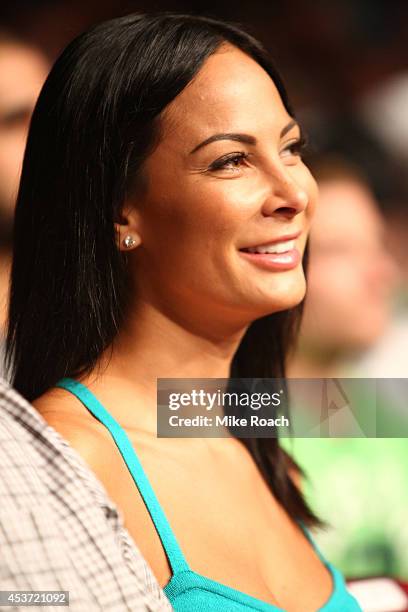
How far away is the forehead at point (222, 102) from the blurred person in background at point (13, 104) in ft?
1.63

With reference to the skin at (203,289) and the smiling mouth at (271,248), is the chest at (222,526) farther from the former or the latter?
the smiling mouth at (271,248)

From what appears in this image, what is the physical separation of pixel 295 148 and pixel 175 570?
A: 0.53 metres

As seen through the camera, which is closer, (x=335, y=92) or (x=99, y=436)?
(x=99, y=436)

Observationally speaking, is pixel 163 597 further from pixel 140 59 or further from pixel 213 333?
pixel 140 59

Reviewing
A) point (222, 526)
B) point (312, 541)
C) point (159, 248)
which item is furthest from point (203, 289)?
point (312, 541)

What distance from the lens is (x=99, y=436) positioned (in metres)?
0.98

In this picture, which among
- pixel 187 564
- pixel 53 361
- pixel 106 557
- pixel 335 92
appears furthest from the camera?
pixel 335 92

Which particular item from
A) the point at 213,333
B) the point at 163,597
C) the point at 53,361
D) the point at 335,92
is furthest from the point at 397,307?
the point at 163,597

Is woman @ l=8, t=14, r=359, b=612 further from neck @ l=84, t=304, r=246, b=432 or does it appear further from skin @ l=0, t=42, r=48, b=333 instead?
skin @ l=0, t=42, r=48, b=333

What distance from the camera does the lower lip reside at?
1.06m

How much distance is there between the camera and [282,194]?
1.06 meters

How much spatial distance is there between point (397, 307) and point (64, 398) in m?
0.86

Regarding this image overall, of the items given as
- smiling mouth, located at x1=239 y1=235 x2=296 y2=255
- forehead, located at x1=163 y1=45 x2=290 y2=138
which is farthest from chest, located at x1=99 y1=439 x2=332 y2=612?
forehead, located at x1=163 y1=45 x2=290 y2=138

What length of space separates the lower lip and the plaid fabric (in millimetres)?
323
